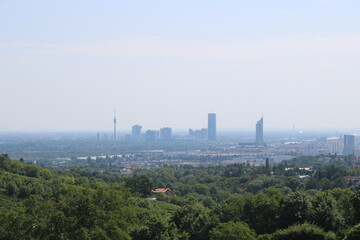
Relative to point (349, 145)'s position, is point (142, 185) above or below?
below

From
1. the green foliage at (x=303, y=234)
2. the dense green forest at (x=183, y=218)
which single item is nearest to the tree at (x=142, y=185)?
the dense green forest at (x=183, y=218)

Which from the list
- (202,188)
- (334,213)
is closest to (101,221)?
(334,213)

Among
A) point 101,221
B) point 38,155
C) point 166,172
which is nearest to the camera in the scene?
point 101,221

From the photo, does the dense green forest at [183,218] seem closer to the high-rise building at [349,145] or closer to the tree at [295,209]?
the tree at [295,209]

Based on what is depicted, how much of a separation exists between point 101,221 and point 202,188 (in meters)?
36.2

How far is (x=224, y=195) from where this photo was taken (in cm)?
5328

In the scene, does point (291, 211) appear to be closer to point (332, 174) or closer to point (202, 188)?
point (202, 188)

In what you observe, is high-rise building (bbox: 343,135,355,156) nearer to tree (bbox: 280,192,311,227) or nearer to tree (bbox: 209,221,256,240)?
tree (bbox: 280,192,311,227)

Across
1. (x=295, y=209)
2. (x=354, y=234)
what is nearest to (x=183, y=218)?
(x=295, y=209)

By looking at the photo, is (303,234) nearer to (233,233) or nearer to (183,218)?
(233,233)

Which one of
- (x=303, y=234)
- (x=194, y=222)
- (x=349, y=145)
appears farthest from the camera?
(x=349, y=145)

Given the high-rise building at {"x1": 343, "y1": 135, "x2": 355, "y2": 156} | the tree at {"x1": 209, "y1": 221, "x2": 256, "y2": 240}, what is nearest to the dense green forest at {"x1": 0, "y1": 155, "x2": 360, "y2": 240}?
the tree at {"x1": 209, "y1": 221, "x2": 256, "y2": 240}

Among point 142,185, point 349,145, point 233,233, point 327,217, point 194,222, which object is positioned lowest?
point 142,185

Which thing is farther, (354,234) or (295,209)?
(295,209)
